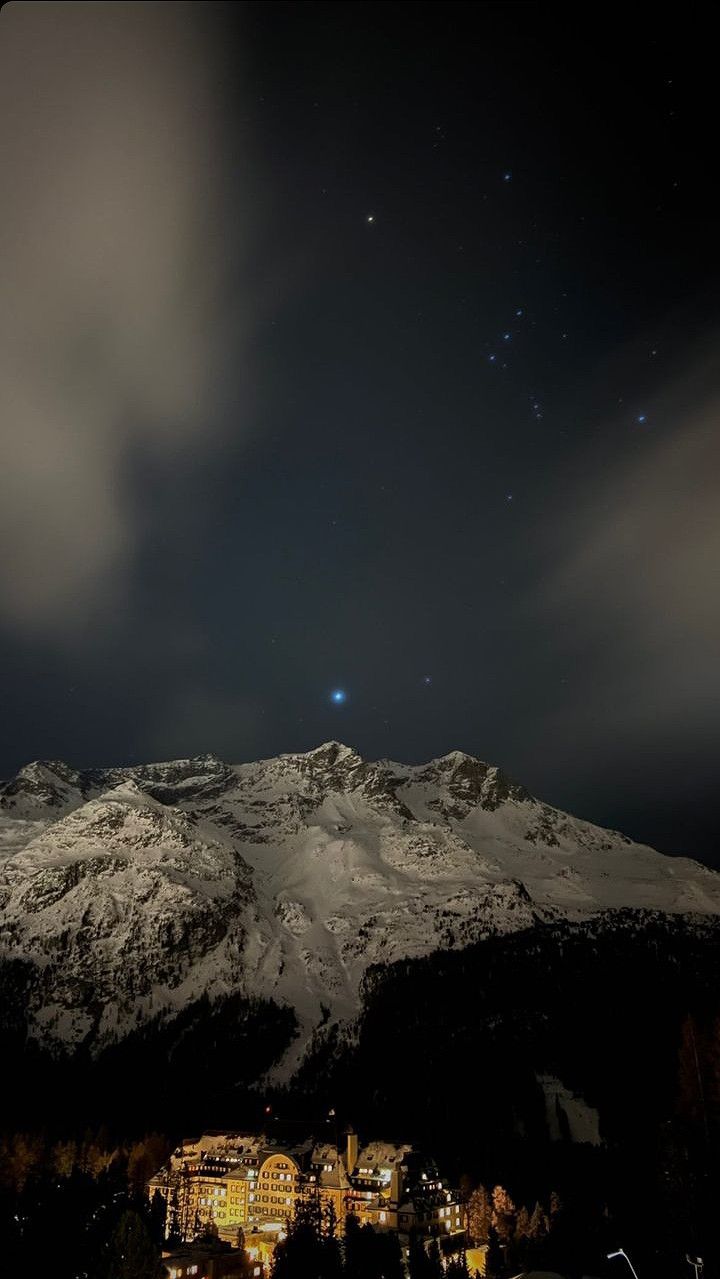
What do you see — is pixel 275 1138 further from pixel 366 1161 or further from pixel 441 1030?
pixel 441 1030

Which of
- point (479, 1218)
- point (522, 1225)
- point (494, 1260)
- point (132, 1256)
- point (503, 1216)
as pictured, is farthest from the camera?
point (479, 1218)

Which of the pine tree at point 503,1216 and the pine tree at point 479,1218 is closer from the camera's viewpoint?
the pine tree at point 503,1216

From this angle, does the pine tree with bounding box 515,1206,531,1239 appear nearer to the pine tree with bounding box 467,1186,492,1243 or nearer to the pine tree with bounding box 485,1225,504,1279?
the pine tree with bounding box 485,1225,504,1279

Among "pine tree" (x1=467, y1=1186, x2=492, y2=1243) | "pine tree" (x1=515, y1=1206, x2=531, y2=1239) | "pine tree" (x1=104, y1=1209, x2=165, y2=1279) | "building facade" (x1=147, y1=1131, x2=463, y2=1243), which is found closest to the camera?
"pine tree" (x1=104, y1=1209, x2=165, y2=1279)

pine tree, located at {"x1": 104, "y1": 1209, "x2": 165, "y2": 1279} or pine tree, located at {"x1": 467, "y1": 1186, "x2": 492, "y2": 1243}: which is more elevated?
pine tree, located at {"x1": 104, "y1": 1209, "x2": 165, "y2": 1279}

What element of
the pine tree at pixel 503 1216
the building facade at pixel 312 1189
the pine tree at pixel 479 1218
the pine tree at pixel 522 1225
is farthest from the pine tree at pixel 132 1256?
the building facade at pixel 312 1189

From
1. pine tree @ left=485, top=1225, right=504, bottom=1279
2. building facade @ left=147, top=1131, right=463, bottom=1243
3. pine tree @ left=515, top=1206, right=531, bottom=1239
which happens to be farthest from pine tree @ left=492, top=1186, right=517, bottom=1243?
building facade @ left=147, top=1131, right=463, bottom=1243

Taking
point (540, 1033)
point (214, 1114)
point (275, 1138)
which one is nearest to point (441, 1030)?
point (540, 1033)

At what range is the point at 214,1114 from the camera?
166m

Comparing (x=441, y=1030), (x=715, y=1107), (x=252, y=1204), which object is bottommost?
(x=252, y=1204)

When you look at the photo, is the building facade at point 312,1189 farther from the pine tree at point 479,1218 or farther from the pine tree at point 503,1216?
the pine tree at point 503,1216

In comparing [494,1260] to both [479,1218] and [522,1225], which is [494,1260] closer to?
[522,1225]

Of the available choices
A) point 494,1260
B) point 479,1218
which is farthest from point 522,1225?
point 479,1218

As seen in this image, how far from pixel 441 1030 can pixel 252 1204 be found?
108m
